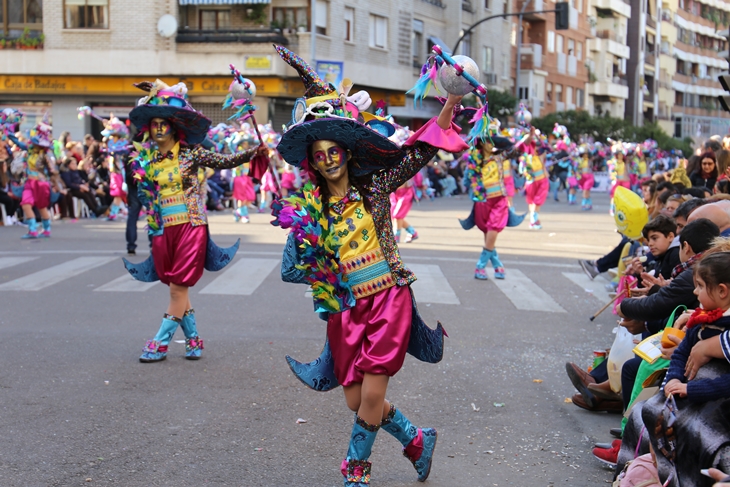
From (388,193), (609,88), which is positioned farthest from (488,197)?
(609,88)

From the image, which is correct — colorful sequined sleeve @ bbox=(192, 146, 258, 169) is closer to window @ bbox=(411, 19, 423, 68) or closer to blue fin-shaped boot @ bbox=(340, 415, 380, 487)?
blue fin-shaped boot @ bbox=(340, 415, 380, 487)

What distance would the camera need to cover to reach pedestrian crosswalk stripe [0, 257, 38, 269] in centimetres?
1320

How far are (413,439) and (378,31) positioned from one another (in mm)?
37295

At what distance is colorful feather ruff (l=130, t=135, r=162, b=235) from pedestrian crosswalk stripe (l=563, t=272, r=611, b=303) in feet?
18.7

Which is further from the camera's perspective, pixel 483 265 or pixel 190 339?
pixel 483 265

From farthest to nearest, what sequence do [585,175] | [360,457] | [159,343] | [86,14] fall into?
[86,14], [585,175], [159,343], [360,457]

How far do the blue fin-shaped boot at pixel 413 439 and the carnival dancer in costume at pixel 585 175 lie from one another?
25.2 m

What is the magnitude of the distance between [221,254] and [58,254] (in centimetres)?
758

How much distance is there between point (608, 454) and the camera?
16.9 feet

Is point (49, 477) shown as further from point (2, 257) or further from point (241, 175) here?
point (241, 175)

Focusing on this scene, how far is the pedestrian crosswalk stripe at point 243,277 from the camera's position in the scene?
11.3 m

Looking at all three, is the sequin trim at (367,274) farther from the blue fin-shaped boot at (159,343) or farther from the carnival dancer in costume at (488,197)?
the carnival dancer in costume at (488,197)

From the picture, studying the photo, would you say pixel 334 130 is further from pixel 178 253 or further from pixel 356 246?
pixel 178 253

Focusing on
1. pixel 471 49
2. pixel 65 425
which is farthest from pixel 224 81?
pixel 65 425
